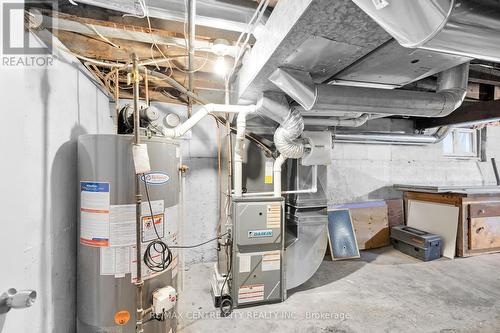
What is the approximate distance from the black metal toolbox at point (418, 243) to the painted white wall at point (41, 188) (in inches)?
153

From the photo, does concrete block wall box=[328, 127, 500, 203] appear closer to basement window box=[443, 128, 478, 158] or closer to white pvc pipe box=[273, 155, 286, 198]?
basement window box=[443, 128, 478, 158]

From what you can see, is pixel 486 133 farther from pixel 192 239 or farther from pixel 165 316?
pixel 165 316

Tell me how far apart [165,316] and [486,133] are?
6083mm

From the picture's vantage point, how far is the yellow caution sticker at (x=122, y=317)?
1.29 meters

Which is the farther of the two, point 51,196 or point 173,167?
point 173,167

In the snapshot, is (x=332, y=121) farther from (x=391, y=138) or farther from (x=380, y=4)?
(x=380, y=4)

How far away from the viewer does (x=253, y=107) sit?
6.45ft

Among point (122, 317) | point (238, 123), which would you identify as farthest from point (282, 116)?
point (122, 317)

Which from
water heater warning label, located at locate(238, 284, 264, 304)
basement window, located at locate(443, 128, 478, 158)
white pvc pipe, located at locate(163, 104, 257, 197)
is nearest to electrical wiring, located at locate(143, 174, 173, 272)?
white pvc pipe, located at locate(163, 104, 257, 197)

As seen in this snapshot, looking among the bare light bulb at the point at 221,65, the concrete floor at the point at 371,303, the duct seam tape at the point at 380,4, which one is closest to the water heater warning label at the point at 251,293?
the concrete floor at the point at 371,303

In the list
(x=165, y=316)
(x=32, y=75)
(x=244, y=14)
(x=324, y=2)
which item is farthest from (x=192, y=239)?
(x=324, y=2)

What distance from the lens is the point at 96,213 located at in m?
1.26

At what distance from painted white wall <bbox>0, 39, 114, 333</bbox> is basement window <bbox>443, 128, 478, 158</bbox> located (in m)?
5.46

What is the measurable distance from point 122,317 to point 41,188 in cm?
80
